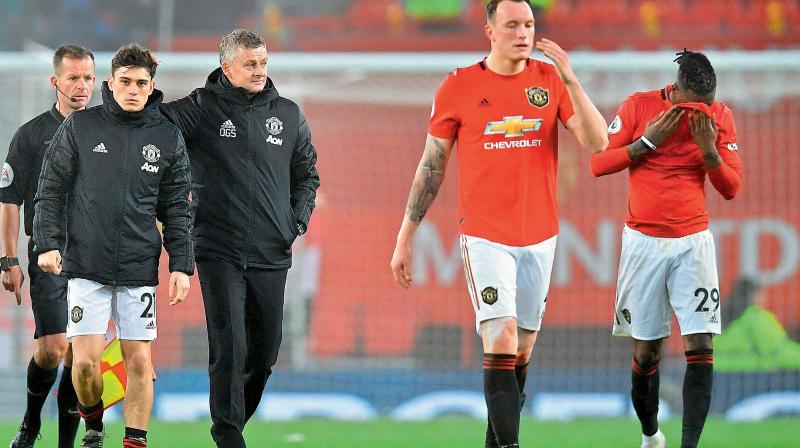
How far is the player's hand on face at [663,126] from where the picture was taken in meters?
6.39

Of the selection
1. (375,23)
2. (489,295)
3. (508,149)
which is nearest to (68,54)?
(508,149)

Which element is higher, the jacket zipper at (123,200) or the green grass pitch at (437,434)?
the jacket zipper at (123,200)

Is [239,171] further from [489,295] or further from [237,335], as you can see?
[489,295]

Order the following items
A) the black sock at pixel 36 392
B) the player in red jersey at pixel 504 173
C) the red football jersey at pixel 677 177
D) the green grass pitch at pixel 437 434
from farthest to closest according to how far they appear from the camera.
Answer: the green grass pitch at pixel 437 434, the black sock at pixel 36 392, the red football jersey at pixel 677 177, the player in red jersey at pixel 504 173

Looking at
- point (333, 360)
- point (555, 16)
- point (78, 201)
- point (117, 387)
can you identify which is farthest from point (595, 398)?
point (555, 16)

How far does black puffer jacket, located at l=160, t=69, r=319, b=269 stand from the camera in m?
5.99

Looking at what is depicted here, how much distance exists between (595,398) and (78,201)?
6.13 m

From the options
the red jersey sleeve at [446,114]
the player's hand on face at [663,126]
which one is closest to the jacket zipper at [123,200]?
the red jersey sleeve at [446,114]

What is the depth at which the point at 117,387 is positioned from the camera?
21.8 ft

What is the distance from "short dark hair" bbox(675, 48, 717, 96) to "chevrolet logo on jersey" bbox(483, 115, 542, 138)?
3.90 ft

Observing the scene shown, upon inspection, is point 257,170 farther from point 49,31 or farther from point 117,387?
point 49,31

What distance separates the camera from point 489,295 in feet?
18.7

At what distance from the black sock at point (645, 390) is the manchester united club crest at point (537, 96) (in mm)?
1900

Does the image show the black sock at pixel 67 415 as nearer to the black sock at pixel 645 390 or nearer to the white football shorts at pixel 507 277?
the white football shorts at pixel 507 277
